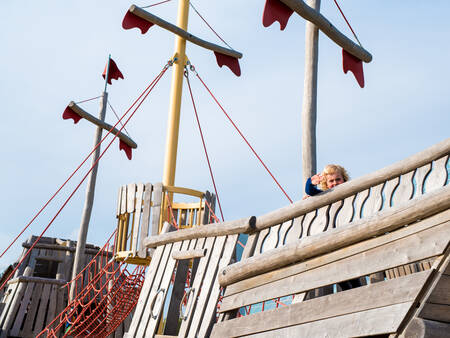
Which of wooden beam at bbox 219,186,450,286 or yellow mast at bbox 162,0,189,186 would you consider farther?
yellow mast at bbox 162,0,189,186

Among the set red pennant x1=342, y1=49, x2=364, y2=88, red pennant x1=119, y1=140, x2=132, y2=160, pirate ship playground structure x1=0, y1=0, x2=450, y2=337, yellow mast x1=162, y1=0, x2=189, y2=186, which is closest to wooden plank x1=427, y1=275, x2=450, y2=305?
pirate ship playground structure x1=0, y1=0, x2=450, y2=337

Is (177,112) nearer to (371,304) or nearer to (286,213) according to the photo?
(286,213)

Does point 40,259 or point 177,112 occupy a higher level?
point 177,112

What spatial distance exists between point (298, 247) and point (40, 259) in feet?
31.9

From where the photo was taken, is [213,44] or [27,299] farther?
[213,44]

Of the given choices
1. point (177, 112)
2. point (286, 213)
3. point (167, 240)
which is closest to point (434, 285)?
point (286, 213)

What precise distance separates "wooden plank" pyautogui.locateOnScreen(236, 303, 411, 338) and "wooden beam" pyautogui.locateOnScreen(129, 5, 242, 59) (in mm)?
8278

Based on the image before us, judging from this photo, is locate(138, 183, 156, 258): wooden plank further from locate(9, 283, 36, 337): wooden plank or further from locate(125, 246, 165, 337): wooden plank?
locate(9, 283, 36, 337): wooden plank

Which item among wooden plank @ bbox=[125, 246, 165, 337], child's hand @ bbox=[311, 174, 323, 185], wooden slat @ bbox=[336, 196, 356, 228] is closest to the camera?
wooden slat @ bbox=[336, 196, 356, 228]

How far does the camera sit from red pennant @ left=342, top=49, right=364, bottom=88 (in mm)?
6930

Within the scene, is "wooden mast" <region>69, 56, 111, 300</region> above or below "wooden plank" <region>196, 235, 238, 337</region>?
above

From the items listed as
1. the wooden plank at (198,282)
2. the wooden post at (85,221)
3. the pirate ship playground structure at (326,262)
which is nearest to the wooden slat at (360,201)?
the pirate ship playground structure at (326,262)

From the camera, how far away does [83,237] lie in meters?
11.4

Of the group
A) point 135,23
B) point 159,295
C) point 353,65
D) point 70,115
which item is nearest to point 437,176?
point 159,295
